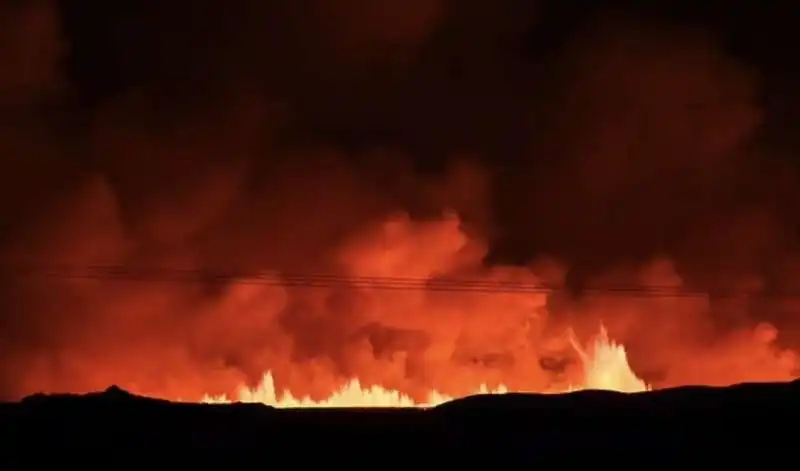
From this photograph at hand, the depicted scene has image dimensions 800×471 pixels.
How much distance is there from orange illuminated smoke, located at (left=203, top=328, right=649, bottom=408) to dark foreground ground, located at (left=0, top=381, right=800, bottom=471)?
843 inches

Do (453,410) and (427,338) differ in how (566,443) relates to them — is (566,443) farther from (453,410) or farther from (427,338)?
(427,338)

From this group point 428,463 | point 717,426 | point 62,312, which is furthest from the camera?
point 62,312

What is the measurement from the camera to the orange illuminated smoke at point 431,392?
112 feet

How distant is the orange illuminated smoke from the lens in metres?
34.0

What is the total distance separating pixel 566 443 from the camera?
11.2 metres

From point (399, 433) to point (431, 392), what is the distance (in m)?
26.1

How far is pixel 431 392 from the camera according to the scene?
37125 millimetres

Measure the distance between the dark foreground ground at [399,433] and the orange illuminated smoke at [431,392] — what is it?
21402mm

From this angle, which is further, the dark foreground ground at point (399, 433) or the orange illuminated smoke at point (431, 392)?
the orange illuminated smoke at point (431, 392)

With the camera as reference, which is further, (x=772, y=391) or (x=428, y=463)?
(x=772, y=391)

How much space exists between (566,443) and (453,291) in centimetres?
2790

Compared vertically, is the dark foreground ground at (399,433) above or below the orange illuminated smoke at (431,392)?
below

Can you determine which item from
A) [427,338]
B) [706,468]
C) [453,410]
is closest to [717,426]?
[706,468]

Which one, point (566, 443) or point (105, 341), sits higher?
point (105, 341)
